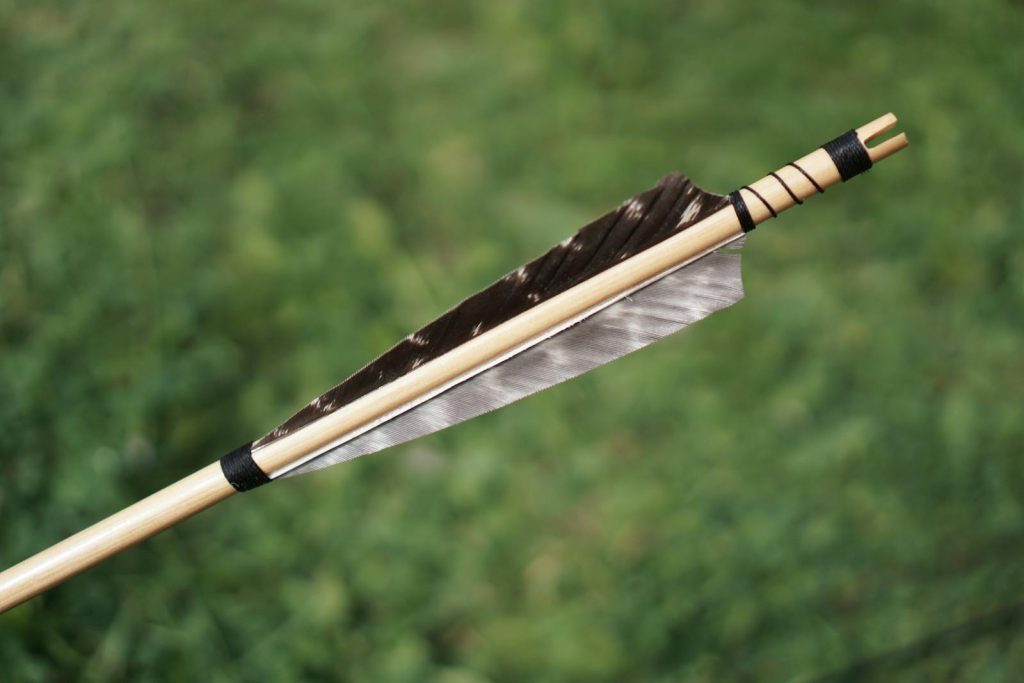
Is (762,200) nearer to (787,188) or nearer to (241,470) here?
(787,188)

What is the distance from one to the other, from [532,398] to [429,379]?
134 cm

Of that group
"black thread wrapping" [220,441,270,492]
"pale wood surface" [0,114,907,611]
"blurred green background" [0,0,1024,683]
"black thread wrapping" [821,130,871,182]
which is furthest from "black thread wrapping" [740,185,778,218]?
"blurred green background" [0,0,1024,683]

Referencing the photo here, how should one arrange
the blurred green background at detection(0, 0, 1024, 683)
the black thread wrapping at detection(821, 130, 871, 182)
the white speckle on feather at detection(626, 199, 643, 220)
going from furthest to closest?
the blurred green background at detection(0, 0, 1024, 683)
the white speckle on feather at detection(626, 199, 643, 220)
the black thread wrapping at detection(821, 130, 871, 182)

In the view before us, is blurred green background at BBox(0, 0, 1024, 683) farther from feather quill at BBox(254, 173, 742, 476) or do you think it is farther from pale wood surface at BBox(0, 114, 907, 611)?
feather quill at BBox(254, 173, 742, 476)

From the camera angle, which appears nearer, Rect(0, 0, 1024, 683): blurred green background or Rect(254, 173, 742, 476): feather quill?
Rect(254, 173, 742, 476): feather quill

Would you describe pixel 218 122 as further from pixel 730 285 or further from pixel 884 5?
pixel 884 5

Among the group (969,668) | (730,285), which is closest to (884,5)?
(969,668)

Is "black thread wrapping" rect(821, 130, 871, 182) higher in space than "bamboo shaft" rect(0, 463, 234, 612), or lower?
lower

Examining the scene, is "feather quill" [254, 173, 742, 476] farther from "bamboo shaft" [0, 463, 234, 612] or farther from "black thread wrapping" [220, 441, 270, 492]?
"bamboo shaft" [0, 463, 234, 612]

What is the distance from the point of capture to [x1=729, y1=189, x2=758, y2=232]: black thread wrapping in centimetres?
127

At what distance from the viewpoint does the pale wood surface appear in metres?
1.24

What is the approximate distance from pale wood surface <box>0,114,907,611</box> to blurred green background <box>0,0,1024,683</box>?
34.0 inches

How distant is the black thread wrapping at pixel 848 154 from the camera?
1.24 metres

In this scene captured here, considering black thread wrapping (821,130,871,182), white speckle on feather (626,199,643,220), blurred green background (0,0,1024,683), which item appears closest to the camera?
black thread wrapping (821,130,871,182)
